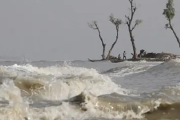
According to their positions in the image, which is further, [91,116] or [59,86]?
[59,86]

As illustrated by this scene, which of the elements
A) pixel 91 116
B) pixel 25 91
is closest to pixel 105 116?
pixel 91 116

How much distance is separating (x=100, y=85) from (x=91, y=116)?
5.21 m

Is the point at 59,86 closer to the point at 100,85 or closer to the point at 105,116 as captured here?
the point at 100,85

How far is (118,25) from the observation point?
152 feet

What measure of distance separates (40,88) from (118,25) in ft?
123

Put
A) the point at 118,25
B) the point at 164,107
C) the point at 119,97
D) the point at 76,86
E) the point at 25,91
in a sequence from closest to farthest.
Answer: the point at 164,107, the point at 119,97, the point at 25,91, the point at 76,86, the point at 118,25

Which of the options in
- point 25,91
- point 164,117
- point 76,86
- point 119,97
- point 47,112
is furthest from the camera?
point 76,86

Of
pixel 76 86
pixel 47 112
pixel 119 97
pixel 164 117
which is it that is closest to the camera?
pixel 47 112

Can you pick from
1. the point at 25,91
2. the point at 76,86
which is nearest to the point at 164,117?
the point at 25,91

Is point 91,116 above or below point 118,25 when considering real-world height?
below

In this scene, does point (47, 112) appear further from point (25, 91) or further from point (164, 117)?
point (25, 91)

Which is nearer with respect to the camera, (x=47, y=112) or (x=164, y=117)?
(x=47, y=112)

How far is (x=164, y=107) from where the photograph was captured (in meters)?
7.07

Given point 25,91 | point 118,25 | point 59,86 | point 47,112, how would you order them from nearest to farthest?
point 47,112, point 25,91, point 59,86, point 118,25
